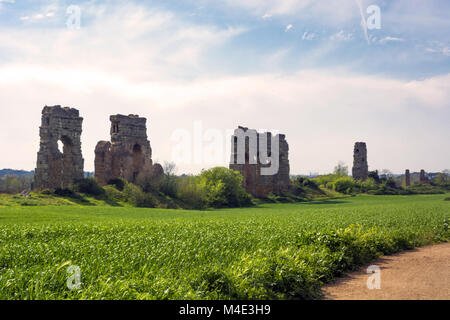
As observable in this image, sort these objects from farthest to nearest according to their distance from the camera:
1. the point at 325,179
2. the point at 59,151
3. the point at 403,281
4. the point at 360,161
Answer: the point at 360,161 < the point at 325,179 < the point at 59,151 < the point at 403,281

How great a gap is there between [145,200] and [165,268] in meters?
31.1

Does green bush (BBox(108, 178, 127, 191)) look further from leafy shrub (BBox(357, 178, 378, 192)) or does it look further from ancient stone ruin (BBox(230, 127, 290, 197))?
leafy shrub (BBox(357, 178, 378, 192))

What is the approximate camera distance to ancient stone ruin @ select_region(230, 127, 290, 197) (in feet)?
184

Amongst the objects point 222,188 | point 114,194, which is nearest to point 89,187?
point 114,194

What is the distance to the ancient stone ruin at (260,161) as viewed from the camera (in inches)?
2203

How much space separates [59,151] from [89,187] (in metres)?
4.74

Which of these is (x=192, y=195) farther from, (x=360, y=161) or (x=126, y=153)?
(x=360, y=161)

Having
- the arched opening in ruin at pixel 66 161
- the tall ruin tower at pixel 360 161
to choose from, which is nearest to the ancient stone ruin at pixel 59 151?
the arched opening in ruin at pixel 66 161

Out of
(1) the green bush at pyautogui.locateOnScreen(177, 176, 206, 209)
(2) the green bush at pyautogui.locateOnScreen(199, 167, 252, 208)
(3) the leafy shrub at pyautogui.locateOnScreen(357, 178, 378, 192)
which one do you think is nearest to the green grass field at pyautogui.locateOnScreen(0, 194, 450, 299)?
(1) the green bush at pyautogui.locateOnScreen(177, 176, 206, 209)

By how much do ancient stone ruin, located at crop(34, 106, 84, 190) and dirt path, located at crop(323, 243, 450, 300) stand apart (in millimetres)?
32726

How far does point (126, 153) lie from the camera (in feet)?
145

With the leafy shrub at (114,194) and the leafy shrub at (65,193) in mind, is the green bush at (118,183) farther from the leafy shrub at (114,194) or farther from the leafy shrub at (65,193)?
the leafy shrub at (65,193)

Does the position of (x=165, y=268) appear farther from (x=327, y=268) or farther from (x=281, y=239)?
(x=281, y=239)
